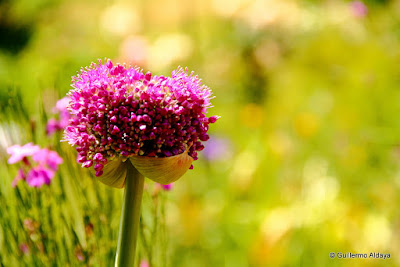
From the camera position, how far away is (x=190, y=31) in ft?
10.2

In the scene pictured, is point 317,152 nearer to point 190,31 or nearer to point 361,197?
point 361,197

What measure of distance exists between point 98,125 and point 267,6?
8.23 feet

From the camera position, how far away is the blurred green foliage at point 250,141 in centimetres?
81

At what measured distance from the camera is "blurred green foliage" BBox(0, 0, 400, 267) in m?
0.81

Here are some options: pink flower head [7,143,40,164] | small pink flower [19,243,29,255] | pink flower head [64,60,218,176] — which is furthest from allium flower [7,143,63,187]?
pink flower head [64,60,218,176]

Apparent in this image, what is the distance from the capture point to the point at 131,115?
47 centimetres

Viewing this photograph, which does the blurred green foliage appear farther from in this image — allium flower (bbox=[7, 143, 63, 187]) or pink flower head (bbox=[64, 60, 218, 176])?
pink flower head (bbox=[64, 60, 218, 176])

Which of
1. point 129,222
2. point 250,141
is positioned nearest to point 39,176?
point 129,222

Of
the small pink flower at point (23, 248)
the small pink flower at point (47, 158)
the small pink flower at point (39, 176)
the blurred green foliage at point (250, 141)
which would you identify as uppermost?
the blurred green foliage at point (250, 141)

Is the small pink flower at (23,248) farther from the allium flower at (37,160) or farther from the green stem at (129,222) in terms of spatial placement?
the green stem at (129,222)

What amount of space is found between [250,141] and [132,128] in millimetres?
1744

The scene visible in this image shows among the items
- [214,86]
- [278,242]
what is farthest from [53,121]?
[214,86]

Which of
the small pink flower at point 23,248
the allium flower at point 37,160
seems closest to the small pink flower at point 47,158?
the allium flower at point 37,160

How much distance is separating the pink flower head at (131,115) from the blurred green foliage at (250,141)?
265 millimetres
